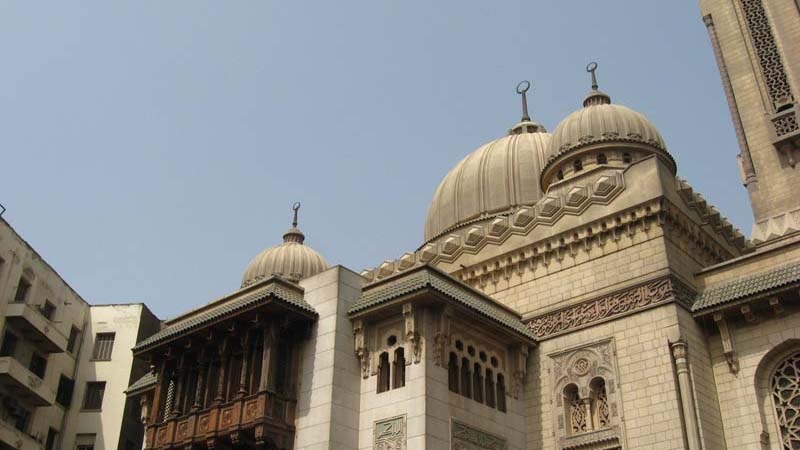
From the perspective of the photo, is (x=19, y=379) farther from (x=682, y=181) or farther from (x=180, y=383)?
(x=682, y=181)

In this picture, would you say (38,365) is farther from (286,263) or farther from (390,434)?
(390,434)

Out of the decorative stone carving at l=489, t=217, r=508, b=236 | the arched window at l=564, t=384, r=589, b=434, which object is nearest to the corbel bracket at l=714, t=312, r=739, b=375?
the arched window at l=564, t=384, r=589, b=434

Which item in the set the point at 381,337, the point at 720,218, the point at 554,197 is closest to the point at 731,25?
the point at 720,218

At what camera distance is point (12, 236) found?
27.6 m

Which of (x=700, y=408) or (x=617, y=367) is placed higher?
(x=617, y=367)

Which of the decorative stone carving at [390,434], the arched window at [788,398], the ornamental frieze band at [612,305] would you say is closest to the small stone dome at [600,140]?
the ornamental frieze band at [612,305]

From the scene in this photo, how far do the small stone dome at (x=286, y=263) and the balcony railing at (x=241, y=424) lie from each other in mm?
14209

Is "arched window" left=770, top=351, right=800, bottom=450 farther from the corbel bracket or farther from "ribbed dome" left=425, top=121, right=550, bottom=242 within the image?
"ribbed dome" left=425, top=121, right=550, bottom=242

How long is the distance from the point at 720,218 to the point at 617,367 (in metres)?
6.65

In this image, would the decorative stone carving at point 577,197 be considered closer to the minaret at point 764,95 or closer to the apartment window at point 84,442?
the minaret at point 764,95

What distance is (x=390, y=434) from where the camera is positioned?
1708 centimetres

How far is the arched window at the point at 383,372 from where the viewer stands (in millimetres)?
17859

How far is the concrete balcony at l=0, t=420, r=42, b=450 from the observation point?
25.6m

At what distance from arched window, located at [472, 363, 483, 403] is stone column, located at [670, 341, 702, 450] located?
4295 millimetres
